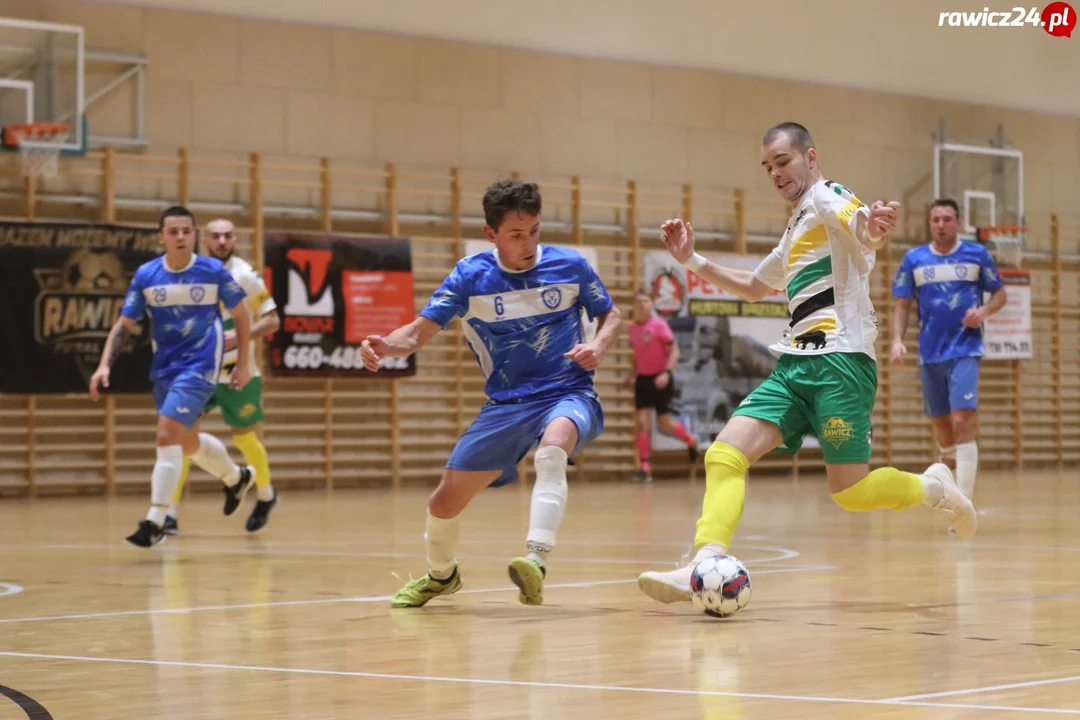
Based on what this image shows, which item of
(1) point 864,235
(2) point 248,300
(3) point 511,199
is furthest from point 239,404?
(1) point 864,235

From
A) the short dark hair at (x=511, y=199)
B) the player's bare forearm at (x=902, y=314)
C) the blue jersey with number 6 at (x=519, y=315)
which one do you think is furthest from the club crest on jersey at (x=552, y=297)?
the player's bare forearm at (x=902, y=314)

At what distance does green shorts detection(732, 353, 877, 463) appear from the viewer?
527 cm

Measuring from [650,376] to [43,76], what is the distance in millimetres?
6748

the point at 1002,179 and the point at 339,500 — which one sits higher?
the point at 1002,179

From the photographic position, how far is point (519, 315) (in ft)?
19.1

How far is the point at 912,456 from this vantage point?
67.3 feet

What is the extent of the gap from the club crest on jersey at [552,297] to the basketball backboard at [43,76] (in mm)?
9400

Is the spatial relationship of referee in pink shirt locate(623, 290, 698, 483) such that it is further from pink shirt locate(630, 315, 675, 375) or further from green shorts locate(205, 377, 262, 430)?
green shorts locate(205, 377, 262, 430)

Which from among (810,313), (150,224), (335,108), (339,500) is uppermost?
(335,108)

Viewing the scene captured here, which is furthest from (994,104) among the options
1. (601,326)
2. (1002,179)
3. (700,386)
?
(601,326)

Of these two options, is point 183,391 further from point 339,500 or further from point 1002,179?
point 1002,179

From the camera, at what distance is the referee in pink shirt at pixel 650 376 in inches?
646

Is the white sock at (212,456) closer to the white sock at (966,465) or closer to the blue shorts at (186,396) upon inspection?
the blue shorts at (186,396)

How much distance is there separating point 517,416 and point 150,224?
1018cm
